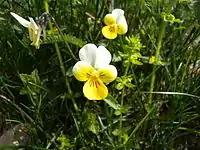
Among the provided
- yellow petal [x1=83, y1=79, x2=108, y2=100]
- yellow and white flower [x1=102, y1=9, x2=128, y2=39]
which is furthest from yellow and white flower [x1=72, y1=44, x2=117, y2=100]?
yellow and white flower [x1=102, y1=9, x2=128, y2=39]

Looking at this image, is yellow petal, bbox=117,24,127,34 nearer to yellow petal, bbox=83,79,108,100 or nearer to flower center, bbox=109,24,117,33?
flower center, bbox=109,24,117,33

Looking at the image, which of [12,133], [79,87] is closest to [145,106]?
[79,87]

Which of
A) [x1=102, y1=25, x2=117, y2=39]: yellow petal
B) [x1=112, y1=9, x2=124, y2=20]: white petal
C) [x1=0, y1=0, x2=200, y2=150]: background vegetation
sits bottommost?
[x1=0, y1=0, x2=200, y2=150]: background vegetation

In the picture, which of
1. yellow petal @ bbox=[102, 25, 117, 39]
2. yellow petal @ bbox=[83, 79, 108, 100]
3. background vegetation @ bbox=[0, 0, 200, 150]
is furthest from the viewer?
background vegetation @ bbox=[0, 0, 200, 150]

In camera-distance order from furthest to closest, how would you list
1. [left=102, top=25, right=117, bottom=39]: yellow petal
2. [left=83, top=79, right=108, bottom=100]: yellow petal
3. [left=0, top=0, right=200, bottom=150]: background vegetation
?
[left=0, top=0, right=200, bottom=150]: background vegetation < [left=102, top=25, right=117, bottom=39]: yellow petal < [left=83, top=79, right=108, bottom=100]: yellow petal

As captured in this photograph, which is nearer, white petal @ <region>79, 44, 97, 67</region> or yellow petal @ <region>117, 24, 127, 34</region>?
white petal @ <region>79, 44, 97, 67</region>

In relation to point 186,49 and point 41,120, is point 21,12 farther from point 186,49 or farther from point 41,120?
point 186,49

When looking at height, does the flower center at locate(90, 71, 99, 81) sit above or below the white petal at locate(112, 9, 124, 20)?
below

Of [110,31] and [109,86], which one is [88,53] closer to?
[110,31]
